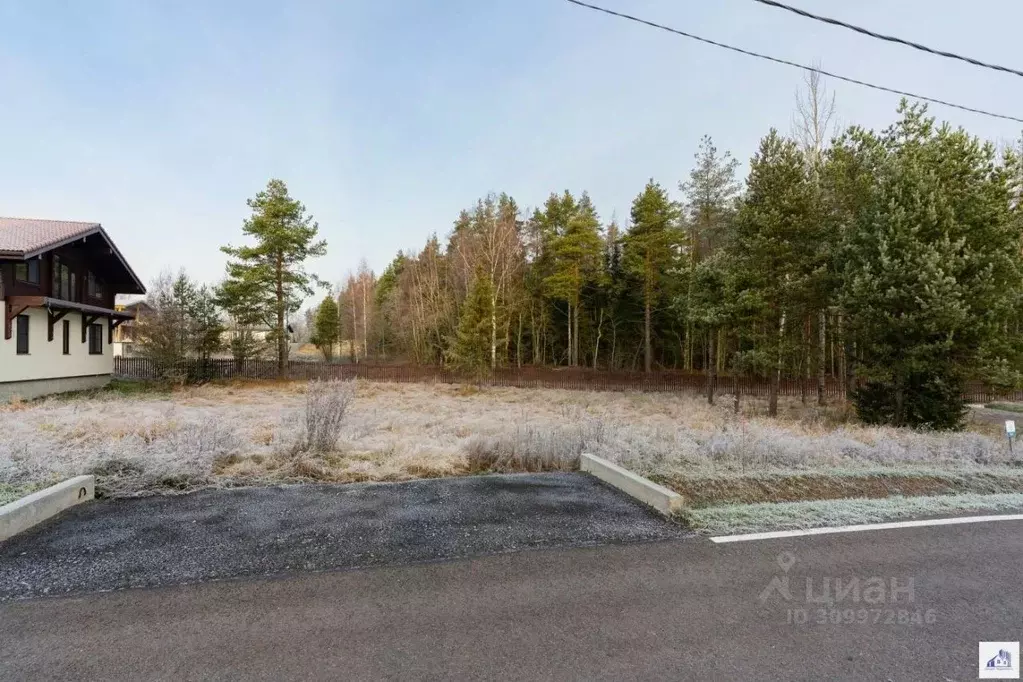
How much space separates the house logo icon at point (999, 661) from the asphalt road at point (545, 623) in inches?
2.0

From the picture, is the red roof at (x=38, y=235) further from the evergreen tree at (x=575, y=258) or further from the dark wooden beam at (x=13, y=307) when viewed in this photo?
the evergreen tree at (x=575, y=258)

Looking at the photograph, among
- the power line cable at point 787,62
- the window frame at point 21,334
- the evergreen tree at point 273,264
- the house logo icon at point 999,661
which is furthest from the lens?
the evergreen tree at point 273,264

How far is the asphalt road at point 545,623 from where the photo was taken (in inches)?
93.3

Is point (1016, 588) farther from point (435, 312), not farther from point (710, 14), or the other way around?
point (435, 312)

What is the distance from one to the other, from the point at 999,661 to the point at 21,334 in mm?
23930

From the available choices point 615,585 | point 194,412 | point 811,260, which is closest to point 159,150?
point 194,412

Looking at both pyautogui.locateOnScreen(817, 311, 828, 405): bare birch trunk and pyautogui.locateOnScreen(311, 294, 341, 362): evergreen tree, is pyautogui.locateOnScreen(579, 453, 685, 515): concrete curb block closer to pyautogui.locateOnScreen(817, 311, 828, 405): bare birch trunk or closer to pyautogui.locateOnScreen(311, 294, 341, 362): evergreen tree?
pyautogui.locateOnScreen(817, 311, 828, 405): bare birch trunk

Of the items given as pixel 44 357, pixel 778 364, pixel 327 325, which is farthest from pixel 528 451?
pixel 327 325

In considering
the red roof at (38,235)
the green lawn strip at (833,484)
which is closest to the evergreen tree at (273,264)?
the red roof at (38,235)

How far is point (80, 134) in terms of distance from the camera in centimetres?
1391

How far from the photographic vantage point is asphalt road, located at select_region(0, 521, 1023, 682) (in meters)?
2.37

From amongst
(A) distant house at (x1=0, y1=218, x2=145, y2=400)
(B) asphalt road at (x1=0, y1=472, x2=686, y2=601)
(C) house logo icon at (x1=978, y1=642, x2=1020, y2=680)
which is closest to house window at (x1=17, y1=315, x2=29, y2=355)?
(A) distant house at (x1=0, y1=218, x2=145, y2=400)

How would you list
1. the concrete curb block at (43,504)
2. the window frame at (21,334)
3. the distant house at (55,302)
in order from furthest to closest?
the window frame at (21,334), the distant house at (55,302), the concrete curb block at (43,504)

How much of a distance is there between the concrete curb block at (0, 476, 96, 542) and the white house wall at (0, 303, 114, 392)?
1578cm
